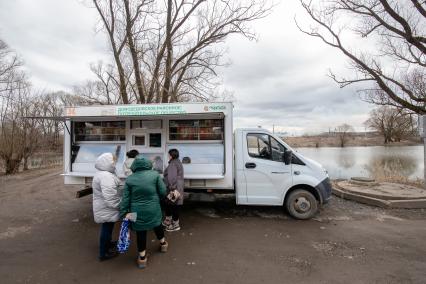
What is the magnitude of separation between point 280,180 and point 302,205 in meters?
0.81

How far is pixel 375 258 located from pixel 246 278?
229cm

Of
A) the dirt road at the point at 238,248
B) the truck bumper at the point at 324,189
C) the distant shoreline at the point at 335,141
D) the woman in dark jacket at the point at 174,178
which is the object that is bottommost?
the dirt road at the point at 238,248

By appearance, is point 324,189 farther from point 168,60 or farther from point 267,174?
point 168,60

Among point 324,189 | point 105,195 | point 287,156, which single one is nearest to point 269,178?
point 287,156

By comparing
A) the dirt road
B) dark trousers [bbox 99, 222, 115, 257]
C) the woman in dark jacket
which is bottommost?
the dirt road

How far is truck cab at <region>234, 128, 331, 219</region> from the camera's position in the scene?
6.18 meters

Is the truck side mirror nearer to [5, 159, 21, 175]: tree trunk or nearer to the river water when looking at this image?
the river water

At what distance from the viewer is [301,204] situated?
620 cm

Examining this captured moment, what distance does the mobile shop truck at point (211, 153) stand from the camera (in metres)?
6.07

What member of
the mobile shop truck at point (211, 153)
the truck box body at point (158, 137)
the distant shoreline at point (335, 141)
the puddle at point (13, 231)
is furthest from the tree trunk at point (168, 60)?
the distant shoreline at point (335, 141)

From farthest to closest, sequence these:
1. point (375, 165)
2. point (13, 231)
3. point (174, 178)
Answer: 1. point (375, 165)
2. point (13, 231)
3. point (174, 178)

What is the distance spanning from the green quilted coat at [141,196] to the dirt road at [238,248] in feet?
2.54

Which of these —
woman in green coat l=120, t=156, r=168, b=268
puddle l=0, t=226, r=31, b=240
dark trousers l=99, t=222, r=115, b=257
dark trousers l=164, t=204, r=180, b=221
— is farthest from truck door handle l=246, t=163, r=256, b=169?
puddle l=0, t=226, r=31, b=240

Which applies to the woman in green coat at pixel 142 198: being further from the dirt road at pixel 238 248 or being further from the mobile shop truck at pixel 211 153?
the mobile shop truck at pixel 211 153
